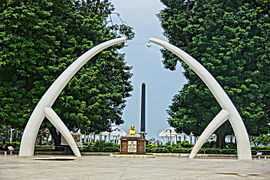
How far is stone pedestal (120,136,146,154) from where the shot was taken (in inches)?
949

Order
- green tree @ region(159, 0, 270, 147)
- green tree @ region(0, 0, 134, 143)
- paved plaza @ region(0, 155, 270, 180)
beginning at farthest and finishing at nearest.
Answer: green tree @ region(159, 0, 270, 147), green tree @ region(0, 0, 134, 143), paved plaza @ region(0, 155, 270, 180)

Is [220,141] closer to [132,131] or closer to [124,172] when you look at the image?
[132,131]

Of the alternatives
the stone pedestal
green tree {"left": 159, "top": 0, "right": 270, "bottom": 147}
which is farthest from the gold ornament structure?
green tree {"left": 159, "top": 0, "right": 270, "bottom": 147}

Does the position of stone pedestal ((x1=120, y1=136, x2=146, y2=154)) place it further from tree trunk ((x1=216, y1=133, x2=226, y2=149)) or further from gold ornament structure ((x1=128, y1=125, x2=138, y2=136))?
tree trunk ((x1=216, y1=133, x2=226, y2=149))

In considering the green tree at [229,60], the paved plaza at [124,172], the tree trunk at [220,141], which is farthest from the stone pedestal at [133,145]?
the paved plaza at [124,172]

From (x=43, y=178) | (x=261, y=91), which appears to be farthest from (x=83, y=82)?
(x=43, y=178)

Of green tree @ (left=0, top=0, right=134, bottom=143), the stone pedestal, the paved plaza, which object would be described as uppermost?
green tree @ (left=0, top=0, right=134, bottom=143)

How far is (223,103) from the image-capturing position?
20.8 m

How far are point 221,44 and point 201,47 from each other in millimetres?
1486

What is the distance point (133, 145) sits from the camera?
2414cm

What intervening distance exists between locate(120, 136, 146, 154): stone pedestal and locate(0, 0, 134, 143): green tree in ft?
8.55

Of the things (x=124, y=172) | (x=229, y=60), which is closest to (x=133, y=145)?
(x=229, y=60)

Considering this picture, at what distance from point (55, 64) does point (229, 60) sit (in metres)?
11.7

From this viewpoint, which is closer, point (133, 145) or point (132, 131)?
point (133, 145)
